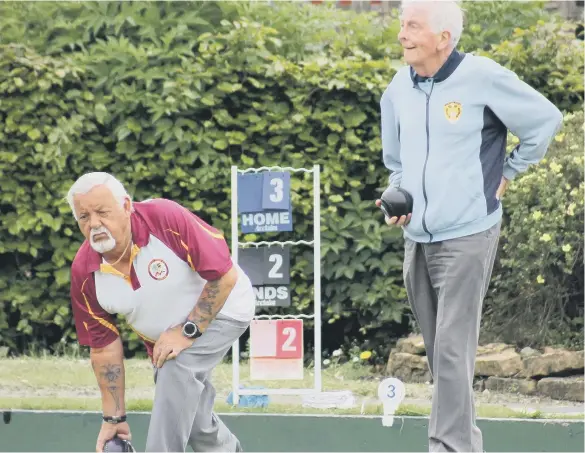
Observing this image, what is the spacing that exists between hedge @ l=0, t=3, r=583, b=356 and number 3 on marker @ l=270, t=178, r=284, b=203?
1.02m

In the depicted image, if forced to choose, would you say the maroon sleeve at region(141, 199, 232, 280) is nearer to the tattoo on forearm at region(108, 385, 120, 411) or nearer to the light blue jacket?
the tattoo on forearm at region(108, 385, 120, 411)

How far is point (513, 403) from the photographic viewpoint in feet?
22.6

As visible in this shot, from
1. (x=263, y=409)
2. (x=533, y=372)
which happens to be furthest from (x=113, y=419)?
(x=533, y=372)

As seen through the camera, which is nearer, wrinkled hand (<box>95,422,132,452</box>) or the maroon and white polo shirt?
the maroon and white polo shirt

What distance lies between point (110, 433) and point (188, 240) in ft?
2.67

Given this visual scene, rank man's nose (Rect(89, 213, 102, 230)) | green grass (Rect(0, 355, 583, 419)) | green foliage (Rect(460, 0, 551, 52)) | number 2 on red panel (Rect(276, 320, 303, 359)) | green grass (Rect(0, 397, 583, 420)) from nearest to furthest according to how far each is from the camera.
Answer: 1. man's nose (Rect(89, 213, 102, 230))
2. green grass (Rect(0, 397, 583, 420))
3. green grass (Rect(0, 355, 583, 419))
4. number 2 on red panel (Rect(276, 320, 303, 359))
5. green foliage (Rect(460, 0, 551, 52))

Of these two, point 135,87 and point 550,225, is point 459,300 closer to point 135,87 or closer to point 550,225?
point 550,225

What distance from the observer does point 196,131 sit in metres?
8.16

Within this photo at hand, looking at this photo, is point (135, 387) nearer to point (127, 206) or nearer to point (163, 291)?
point (163, 291)

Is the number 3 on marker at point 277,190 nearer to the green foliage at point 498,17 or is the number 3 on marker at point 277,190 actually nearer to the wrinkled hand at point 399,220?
the green foliage at point 498,17

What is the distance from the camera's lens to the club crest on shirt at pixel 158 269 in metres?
4.51

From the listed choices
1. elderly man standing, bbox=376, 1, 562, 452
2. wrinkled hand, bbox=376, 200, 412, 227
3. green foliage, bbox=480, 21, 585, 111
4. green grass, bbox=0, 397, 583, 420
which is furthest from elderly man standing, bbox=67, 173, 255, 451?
green foliage, bbox=480, 21, 585, 111

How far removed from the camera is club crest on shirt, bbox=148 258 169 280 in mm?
4508

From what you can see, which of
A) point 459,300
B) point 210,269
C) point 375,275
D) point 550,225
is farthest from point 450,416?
point 375,275
